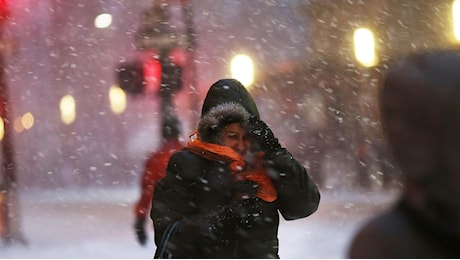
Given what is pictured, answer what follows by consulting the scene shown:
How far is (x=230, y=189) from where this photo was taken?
5.74ft

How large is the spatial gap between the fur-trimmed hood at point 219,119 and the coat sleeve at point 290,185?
14cm

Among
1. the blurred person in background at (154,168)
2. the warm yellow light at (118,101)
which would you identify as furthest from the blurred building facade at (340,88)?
the warm yellow light at (118,101)

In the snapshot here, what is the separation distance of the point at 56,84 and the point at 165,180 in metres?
2.81

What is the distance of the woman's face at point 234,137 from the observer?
1.82m

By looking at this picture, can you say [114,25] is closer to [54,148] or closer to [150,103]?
[150,103]

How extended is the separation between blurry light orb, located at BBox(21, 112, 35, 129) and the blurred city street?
42 centimetres

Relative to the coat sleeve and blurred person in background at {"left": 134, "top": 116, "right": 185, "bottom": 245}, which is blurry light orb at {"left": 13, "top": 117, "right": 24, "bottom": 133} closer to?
blurred person in background at {"left": 134, "top": 116, "right": 185, "bottom": 245}

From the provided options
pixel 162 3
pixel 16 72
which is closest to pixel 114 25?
pixel 162 3

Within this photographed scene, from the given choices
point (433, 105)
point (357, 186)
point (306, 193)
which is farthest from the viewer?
point (357, 186)

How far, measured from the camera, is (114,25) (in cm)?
438

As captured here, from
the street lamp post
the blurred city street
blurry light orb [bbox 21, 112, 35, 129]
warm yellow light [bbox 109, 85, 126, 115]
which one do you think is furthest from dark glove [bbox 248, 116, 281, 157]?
warm yellow light [bbox 109, 85, 126, 115]

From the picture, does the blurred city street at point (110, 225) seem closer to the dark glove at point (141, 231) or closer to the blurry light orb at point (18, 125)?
the dark glove at point (141, 231)

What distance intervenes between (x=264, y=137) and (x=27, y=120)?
9.35 feet

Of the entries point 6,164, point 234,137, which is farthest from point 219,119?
point 6,164
